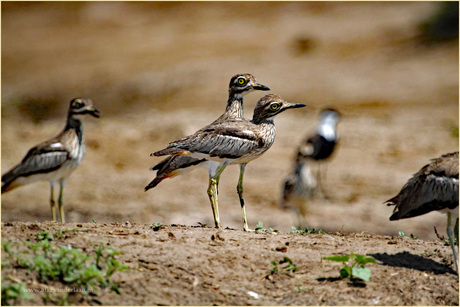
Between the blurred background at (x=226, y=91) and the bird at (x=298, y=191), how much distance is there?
0.19 metres

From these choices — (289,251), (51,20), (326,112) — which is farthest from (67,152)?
(51,20)

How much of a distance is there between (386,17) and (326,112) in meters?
12.5

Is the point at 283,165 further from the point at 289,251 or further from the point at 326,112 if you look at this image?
the point at 289,251

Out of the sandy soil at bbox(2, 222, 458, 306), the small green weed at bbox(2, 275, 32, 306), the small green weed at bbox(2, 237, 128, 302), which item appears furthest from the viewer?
the sandy soil at bbox(2, 222, 458, 306)

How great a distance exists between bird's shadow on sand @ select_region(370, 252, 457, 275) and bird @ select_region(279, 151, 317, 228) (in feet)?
16.0

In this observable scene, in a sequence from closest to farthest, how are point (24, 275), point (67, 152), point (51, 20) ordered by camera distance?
point (24, 275) < point (67, 152) < point (51, 20)

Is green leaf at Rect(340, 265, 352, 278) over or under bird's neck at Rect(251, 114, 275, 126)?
under

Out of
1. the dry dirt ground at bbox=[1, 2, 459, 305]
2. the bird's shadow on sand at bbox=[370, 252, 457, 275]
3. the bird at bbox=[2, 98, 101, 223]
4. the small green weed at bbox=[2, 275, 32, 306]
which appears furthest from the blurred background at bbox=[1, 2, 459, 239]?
the small green weed at bbox=[2, 275, 32, 306]

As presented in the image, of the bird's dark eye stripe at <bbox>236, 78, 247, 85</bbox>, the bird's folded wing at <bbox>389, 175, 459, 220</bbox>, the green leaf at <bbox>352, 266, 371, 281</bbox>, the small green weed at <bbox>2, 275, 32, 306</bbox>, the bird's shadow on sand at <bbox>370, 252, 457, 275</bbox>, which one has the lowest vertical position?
A: the small green weed at <bbox>2, 275, 32, 306</bbox>

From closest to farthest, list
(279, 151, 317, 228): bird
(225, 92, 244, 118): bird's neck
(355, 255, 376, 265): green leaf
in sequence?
(355, 255, 376, 265): green leaf, (225, 92, 244, 118): bird's neck, (279, 151, 317, 228): bird

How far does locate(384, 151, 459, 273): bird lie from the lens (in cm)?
603

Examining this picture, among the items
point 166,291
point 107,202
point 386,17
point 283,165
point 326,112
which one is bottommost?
point 166,291

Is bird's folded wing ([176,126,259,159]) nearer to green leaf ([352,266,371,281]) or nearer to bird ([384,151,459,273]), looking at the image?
bird ([384,151,459,273])

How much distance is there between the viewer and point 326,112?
49.0ft
